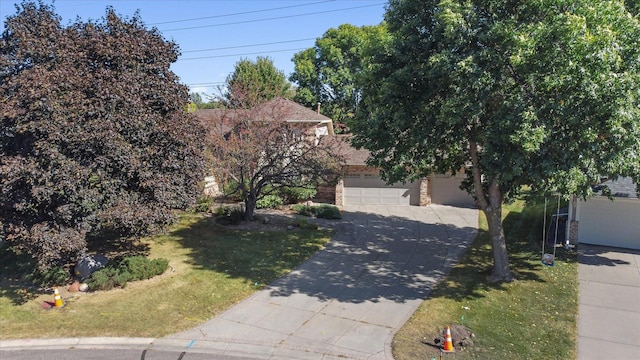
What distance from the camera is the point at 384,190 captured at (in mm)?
26312

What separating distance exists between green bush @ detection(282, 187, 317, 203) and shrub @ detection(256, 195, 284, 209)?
0.66m

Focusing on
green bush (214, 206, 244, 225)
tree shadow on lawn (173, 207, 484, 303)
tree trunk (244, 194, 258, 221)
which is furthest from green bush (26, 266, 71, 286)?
tree trunk (244, 194, 258, 221)

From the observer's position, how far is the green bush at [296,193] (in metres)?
25.4

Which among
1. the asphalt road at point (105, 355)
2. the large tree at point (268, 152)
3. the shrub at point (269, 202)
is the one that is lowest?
the asphalt road at point (105, 355)

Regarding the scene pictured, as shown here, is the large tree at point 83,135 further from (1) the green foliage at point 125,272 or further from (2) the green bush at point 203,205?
(2) the green bush at point 203,205

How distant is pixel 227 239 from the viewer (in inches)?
721

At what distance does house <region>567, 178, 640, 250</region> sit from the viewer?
55.3 ft

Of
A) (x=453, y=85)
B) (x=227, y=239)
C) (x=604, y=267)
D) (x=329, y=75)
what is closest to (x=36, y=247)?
(x=227, y=239)

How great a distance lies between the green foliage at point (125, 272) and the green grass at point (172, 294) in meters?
0.22

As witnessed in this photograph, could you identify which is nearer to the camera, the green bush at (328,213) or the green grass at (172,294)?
the green grass at (172,294)

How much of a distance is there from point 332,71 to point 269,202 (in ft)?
66.7

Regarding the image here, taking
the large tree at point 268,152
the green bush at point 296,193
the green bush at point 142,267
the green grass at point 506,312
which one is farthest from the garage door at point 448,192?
the green bush at point 142,267

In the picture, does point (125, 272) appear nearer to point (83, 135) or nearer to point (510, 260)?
point (83, 135)

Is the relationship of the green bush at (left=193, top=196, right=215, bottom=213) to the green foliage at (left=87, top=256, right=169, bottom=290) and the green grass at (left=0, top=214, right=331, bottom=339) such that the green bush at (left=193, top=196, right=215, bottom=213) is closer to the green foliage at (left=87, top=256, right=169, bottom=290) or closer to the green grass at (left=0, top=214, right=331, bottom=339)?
the green grass at (left=0, top=214, right=331, bottom=339)
